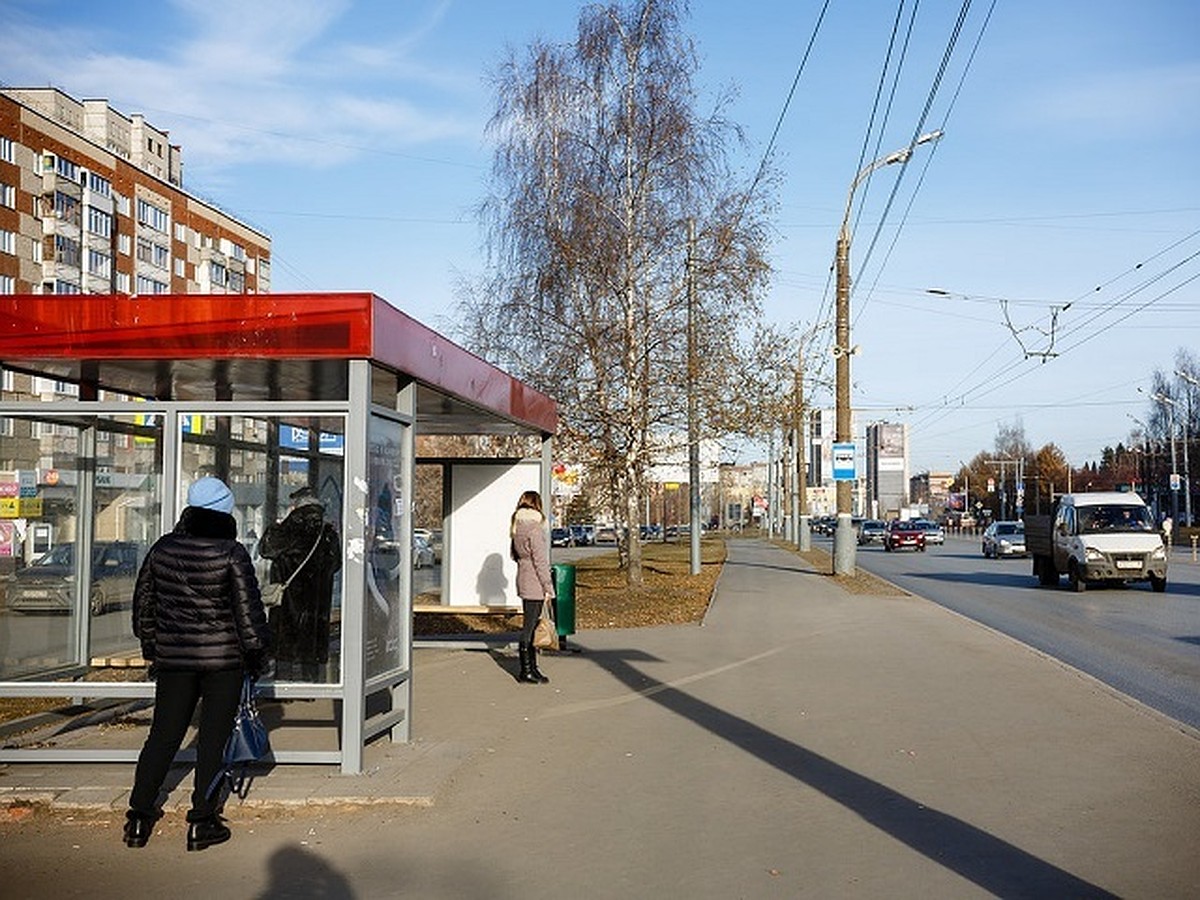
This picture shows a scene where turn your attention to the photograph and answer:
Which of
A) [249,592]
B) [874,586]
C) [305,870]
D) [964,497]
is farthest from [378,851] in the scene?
[964,497]

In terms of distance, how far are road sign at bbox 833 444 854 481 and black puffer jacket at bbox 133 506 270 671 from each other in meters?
24.7

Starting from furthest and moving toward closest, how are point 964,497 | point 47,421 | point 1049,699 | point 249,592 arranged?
point 964,497 → point 1049,699 → point 47,421 → point 249,592

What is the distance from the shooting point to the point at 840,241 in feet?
98.8

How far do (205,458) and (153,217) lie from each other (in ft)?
211

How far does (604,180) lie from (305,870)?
20532mm

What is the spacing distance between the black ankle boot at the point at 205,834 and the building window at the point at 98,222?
59933mm

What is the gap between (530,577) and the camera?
1268 cm

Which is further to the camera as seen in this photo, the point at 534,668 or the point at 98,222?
the point at 98,222

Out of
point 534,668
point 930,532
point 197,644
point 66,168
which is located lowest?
point 534,668

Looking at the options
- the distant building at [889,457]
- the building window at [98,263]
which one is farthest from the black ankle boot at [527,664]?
the distant building at [889,457]

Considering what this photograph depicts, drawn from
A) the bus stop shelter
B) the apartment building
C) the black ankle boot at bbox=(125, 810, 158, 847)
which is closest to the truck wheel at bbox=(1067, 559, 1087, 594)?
the bus stop shelter

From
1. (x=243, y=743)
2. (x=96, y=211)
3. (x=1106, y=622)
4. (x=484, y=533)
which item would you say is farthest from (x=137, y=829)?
(x=96, y=211)

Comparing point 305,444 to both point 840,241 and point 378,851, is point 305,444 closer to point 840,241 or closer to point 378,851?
point 378,851

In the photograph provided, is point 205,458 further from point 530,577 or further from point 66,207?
point 66,207
